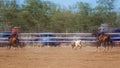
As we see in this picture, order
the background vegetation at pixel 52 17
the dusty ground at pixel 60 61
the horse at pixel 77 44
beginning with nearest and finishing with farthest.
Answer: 1. the dusty ground at pixel 60 61
2. the horse at pixel 77 44
3. the background vegetation at pixel 52 17

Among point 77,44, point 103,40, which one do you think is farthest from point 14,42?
point 103,40

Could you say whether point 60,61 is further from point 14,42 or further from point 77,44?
point 77,44

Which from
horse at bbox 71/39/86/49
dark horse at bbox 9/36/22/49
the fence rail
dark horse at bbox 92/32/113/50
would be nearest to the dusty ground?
dark horse at bbox 92/32/113/50

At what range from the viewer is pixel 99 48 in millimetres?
22734

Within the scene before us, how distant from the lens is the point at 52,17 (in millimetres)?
41469

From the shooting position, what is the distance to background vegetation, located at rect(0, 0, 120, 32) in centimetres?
3866

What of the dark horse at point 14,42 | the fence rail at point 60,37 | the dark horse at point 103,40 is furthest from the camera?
the fence rail at point 60,37

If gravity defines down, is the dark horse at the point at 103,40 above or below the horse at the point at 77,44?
above

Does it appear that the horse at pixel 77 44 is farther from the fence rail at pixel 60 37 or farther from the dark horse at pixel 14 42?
the dark horse at pixel 14 42

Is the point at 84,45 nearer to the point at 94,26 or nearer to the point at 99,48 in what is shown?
the point at 99,48

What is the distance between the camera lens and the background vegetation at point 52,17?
1522 inches

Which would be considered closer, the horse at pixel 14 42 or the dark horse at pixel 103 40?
the dark horse at pixel 103 40

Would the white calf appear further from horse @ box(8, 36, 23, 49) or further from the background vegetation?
the background vegetation

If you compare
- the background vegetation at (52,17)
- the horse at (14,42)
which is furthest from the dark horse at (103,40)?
the background vegetation at (52,17)
